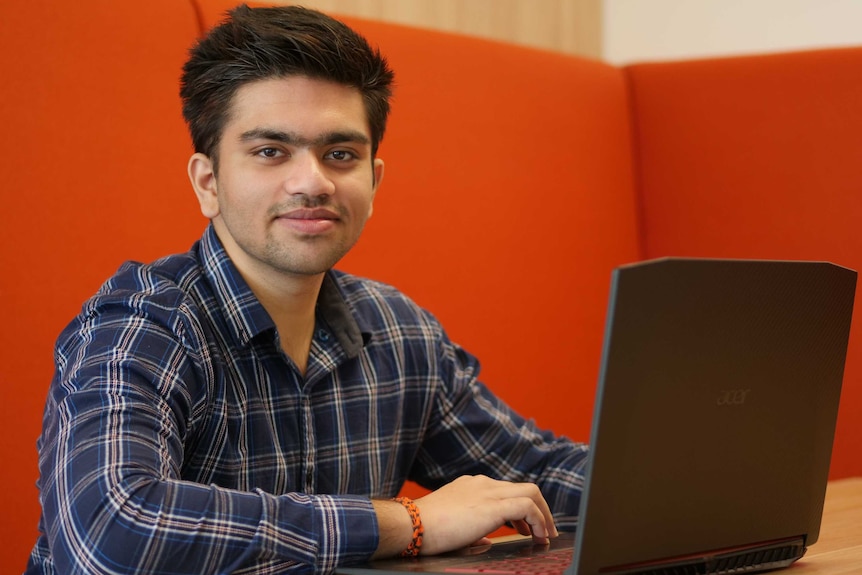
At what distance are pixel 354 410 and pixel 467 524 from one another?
371 mm

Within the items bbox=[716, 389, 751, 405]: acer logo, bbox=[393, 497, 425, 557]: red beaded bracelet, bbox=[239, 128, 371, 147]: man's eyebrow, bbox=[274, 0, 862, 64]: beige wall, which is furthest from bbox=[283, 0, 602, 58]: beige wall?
bbox=[716, 389, 751, 405]: acer logo

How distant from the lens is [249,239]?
126cm

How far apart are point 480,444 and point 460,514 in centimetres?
44

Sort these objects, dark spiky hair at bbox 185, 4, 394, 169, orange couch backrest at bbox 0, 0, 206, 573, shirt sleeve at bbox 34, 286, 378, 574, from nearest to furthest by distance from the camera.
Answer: shirt sleeve at bbox 34, 286, 378, 574, dark spiky hair at bbox 185, 4, 394, 169, orange couch backrest at bbox 0, 0, 206, 573

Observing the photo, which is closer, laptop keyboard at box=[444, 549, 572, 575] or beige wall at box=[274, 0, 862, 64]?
laptop keyboard at box=[444, 549, 572, 575]

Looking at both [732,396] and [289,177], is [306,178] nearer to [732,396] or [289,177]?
[289,177]

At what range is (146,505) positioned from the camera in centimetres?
92

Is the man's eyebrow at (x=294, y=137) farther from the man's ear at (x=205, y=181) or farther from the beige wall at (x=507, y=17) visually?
the beige wall at (x=507, y=17)

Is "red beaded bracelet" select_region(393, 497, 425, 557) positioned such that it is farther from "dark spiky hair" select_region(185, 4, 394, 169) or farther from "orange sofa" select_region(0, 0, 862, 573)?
"orange sofa" select_region(0, 0, 862, 573)

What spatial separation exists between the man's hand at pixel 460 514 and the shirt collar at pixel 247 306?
1.07 feet

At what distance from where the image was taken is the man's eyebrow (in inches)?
48.7

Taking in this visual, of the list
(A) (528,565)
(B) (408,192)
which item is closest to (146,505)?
(A) (528,565)

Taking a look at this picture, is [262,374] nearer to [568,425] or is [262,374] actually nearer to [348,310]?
[348,310]

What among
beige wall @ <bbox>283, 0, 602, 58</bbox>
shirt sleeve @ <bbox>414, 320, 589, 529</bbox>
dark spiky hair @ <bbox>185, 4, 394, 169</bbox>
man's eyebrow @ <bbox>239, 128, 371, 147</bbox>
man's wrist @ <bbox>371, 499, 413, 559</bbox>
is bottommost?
man's wrist @ <bbox>371, 499, 413, 559</bbox>
